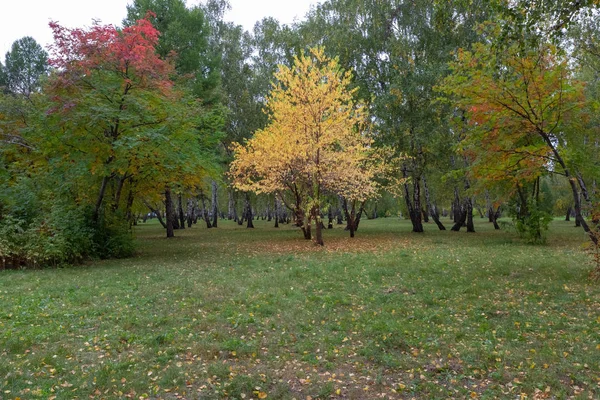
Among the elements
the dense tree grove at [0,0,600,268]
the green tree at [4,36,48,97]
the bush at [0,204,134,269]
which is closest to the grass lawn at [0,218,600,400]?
the bush at [0,204,134,269]

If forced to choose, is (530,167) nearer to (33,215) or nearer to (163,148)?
(163,148)

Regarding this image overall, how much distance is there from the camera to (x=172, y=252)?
51.1 ft

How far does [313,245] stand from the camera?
1705 cm

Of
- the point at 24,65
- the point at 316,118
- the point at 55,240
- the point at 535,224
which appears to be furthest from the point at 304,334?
the point at 24,65

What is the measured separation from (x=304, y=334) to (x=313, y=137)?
10.6 m

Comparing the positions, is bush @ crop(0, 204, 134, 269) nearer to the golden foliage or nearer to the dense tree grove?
the dense tree grove

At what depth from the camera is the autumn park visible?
4539 millimetres

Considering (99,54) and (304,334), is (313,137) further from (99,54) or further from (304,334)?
(304,334)

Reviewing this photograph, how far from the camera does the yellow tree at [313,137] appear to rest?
584 inches

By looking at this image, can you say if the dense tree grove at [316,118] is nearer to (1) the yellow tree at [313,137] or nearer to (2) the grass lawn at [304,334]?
(1) the yellow tree at [313,137]

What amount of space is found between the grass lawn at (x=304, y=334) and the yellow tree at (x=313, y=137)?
6290mm

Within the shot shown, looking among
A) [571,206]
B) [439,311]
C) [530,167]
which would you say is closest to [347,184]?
[530,167]

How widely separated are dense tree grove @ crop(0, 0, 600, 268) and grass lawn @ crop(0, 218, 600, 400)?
2929mm

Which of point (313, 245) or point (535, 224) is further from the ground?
point (535, 224)
